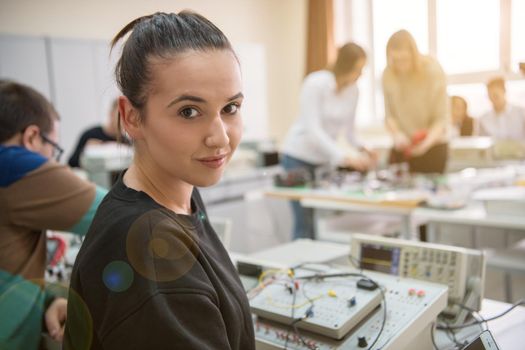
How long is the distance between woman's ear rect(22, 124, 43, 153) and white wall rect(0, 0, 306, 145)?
3323 mm

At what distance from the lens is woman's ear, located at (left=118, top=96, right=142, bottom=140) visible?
0.76m

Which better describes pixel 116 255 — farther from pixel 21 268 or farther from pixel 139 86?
pixel 21 268

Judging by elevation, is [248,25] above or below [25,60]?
above

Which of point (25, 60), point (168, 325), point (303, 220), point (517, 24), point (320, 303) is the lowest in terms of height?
point (303, 220)

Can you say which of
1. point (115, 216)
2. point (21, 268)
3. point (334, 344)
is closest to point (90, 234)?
point (115, 216)

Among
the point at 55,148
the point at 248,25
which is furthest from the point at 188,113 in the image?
the point at 248,25

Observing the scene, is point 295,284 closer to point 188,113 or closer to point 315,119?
point 188,113

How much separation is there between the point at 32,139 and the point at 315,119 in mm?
1955

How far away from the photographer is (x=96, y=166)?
3.38 metres

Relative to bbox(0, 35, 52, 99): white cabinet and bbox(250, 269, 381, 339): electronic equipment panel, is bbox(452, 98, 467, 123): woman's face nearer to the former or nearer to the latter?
bbox(250, 269, 381, 339): electronic equipment panel

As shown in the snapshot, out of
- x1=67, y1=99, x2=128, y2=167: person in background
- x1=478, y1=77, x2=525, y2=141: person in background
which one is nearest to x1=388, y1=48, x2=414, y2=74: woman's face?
x1=478, y1=77, x2=525, y2=141: person in background

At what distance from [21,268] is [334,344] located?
825 mm

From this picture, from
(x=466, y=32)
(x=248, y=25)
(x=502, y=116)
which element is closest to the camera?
(x=466, y=32)

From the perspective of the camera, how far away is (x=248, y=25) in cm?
567
